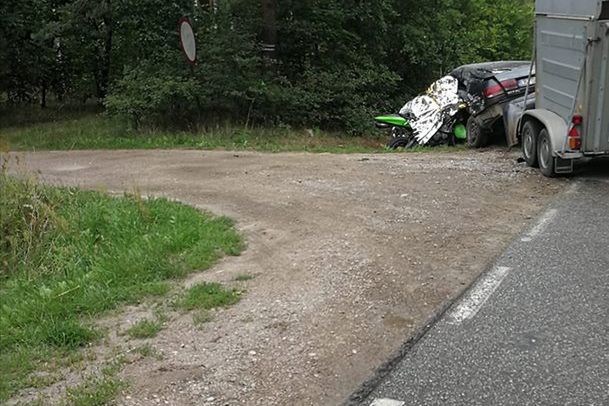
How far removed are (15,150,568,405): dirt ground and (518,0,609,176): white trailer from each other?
0.55 meters

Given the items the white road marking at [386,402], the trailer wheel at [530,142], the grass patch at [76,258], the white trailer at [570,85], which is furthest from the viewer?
the trailer wheel at [530,142]

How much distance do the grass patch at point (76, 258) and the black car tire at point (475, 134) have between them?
6906 mm

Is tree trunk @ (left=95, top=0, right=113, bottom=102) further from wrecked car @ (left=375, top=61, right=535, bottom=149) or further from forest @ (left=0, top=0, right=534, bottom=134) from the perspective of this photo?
wrecked car @ (left=375, top=61, right=535, bottom=149)

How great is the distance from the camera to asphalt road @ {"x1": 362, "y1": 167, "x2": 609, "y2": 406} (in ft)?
12.6

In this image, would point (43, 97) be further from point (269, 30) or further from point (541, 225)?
point (541, 225)

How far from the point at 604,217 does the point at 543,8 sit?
12.6 feet

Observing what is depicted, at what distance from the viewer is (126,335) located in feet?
15.7

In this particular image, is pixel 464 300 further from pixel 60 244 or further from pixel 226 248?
pixel 60 244

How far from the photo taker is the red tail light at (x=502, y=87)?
1234 cm

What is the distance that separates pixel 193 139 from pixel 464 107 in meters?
5.73

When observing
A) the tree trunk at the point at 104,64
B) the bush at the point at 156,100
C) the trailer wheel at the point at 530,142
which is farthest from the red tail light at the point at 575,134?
the tree trunk at the point at 104,64

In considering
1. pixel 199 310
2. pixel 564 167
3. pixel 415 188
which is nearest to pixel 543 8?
pixel 564 167

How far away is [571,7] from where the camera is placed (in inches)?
349

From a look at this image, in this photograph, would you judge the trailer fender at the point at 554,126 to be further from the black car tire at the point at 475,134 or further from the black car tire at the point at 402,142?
the black car tire at the point at 402,142
